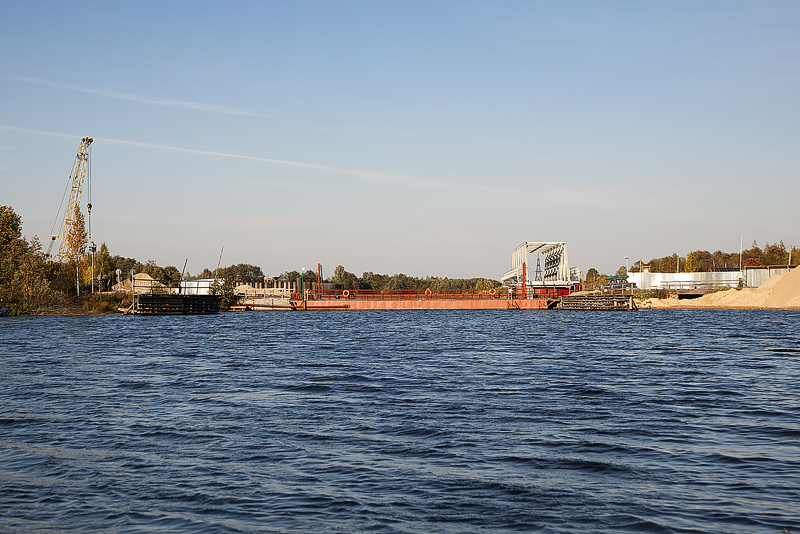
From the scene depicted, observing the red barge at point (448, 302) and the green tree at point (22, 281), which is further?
the red barge at point (448, 302)

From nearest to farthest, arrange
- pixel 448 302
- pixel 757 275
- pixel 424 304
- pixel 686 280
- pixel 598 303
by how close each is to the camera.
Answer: pixel 598 303 → pixel 448 302 → pixel 424 304 → pixel 757 275 → pixel 686 280

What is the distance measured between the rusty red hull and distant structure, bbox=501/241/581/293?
4.66 m

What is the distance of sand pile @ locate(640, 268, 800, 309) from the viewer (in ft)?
297

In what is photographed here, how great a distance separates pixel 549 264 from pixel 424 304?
2819 centimetres

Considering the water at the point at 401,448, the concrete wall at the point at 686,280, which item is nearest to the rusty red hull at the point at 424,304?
the concrete wall at the point at 686,280

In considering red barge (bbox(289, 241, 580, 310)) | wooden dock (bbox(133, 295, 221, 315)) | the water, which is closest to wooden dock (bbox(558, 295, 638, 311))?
red barge (bbox(289, 241, 580, 310))

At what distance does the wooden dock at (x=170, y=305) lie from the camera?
270 feet

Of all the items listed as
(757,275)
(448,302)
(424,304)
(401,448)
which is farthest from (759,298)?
(401,448)

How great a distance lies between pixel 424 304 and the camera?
372ft

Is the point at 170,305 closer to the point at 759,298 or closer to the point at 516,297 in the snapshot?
the point at 516,297

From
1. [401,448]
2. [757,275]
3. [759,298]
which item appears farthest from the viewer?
[757,275]

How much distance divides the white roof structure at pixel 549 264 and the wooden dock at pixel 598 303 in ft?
20.9

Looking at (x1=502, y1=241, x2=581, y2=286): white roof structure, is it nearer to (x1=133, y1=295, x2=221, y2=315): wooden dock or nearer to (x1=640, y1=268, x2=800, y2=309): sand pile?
(x1=640, y1=268, x2=800, y2=309): sand pile

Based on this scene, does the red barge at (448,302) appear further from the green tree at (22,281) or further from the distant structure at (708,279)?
the green tree at (22,281)
